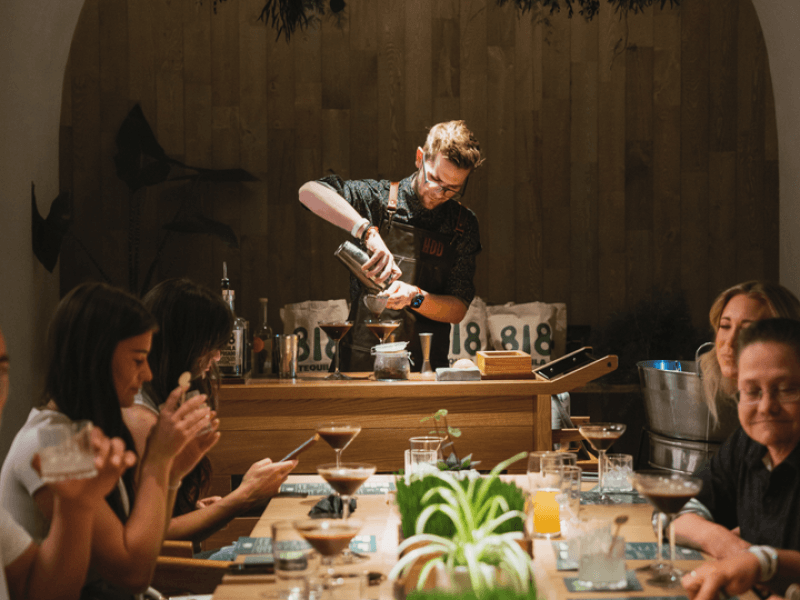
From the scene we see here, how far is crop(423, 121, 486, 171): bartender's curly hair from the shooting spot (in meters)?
3.36

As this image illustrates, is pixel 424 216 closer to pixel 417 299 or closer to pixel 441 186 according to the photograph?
pixel 441 186

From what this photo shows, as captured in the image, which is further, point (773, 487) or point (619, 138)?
point (619, 138)

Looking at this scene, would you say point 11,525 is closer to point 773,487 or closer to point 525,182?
point 773,487

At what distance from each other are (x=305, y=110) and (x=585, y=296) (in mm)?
2328

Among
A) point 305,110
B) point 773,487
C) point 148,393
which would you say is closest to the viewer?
point 773,487

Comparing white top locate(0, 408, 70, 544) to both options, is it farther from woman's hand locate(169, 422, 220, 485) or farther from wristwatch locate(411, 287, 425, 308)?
wristwatch locate(411, 287, 425, 308)

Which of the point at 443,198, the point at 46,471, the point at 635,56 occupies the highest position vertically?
the point at 635,56

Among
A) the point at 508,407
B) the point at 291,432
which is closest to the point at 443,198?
the point at 508,407

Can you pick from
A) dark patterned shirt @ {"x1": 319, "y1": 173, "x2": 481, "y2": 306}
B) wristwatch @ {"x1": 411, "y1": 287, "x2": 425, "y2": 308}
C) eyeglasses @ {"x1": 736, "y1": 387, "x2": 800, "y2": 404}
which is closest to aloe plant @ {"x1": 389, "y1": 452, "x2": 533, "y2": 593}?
eyeglasses @ {"x1": 736, "y1": 387, "x2": 800, "y2": 404}

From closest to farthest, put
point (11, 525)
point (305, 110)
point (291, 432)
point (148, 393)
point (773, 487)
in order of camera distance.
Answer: point (11, 525)
point (773, 487)
point (148, 393)
point (291, 432)
point (305, 110)

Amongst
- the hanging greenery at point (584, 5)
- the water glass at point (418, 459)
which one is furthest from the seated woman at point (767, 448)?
the hanging greenery at point (584, 5)

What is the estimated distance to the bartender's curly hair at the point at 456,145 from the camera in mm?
3363

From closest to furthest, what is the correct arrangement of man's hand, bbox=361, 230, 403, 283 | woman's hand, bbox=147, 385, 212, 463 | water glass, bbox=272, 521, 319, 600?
water glass, bbox=272, 521, 319, 600 → woman's hand, bbox=147, 385, 212, 463 → man's hand, bbox=361, 230, 403, 283

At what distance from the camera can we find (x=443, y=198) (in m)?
A: 3.63
